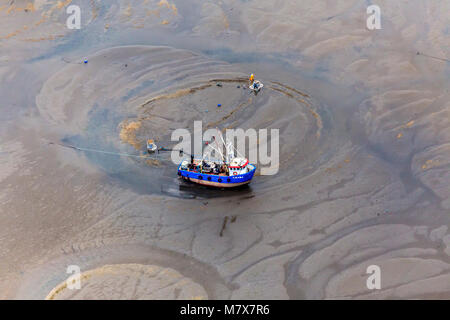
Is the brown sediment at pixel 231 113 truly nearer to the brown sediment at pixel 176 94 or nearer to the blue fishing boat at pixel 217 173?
the brown sediment at pixel 176 94

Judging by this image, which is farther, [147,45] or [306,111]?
[147,45]

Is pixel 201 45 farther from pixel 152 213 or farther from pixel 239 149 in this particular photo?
pixel 152 213

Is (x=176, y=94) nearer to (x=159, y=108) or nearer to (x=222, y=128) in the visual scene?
(x=159, y=108)

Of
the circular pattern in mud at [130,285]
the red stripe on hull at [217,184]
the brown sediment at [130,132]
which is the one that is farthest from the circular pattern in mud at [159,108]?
the circular pattern in mud at [130,285]

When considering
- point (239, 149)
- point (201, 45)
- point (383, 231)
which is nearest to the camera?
point (383, 231)

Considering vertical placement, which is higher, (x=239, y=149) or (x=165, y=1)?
(x=165, y=1)

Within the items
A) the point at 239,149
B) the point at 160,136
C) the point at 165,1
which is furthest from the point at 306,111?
the point at 165,1

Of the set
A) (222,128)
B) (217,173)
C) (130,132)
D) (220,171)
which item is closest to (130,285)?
(217,173)
